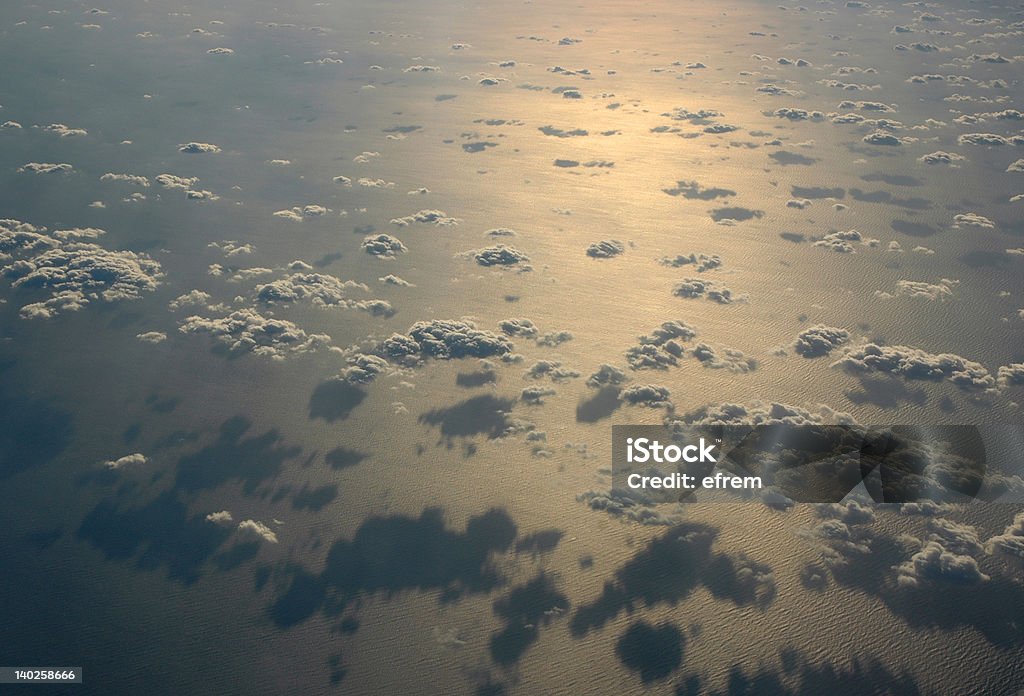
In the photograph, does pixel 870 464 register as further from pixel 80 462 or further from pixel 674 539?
pixel 80 462

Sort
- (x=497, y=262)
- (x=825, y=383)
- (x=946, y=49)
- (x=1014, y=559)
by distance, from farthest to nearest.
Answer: (x=946, y=49) < (x=497, y=262) < (x=825, y=383) < (x=1014, y=559)

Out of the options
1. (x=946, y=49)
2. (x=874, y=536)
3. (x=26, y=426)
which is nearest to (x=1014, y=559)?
(x=874, y=536)

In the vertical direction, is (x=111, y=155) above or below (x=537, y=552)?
above

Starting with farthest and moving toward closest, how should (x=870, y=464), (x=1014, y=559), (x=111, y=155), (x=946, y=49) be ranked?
(x=946, y=49), (x=111, y=155), (x=870, y=464), (x=1014, y=559)

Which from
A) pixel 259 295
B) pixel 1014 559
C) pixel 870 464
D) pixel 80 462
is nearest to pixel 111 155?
pixel 259 295

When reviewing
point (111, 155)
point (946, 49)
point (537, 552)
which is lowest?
point (537, 552)

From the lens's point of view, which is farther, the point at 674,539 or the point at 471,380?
the point at 471,380

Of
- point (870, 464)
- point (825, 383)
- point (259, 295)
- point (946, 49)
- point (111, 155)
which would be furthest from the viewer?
point (946, 49)

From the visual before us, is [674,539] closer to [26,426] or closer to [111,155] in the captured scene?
[26,426]

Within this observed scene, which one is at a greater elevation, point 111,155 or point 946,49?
point 946,49
